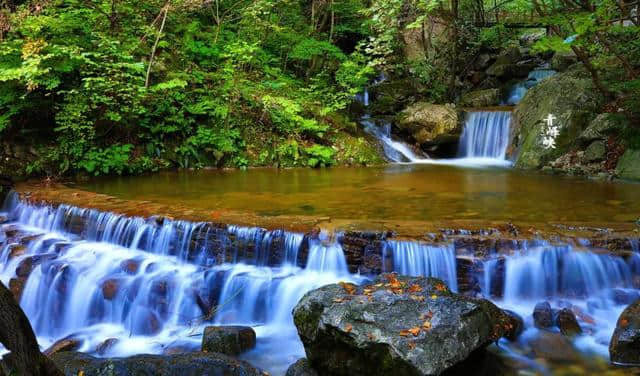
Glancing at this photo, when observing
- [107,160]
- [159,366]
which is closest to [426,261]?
[159,366]

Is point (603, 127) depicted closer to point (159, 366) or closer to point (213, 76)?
point (213, 76)

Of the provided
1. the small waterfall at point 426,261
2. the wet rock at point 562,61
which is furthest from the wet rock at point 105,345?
the wet rock at point 562,61

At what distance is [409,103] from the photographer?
54.6 feet

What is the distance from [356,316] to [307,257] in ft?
6.77

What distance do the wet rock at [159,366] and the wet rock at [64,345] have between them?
124 cm

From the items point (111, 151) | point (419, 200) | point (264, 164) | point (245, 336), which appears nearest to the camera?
point (245, 336)

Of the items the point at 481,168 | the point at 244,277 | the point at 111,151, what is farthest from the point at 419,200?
the point at 111,151

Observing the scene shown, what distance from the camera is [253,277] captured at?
6.04m

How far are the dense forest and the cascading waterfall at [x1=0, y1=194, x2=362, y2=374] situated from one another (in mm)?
4414

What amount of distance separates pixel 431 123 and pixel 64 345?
37.2 ft

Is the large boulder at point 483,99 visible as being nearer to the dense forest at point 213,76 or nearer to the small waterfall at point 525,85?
the small waterfall at point 525,85

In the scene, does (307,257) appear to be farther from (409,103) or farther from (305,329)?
(409,103)

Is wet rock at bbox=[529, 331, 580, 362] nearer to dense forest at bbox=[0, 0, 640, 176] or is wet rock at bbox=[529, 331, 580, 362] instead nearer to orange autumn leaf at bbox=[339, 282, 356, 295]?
orange autumn leaf at bbox=[339, 282, 356, 295]

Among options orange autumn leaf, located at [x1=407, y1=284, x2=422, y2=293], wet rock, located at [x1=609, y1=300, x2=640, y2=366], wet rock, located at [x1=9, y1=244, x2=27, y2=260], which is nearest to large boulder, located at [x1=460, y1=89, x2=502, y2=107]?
wet rock, located at [x1=609, y1=300, x2=640, y2=366]
